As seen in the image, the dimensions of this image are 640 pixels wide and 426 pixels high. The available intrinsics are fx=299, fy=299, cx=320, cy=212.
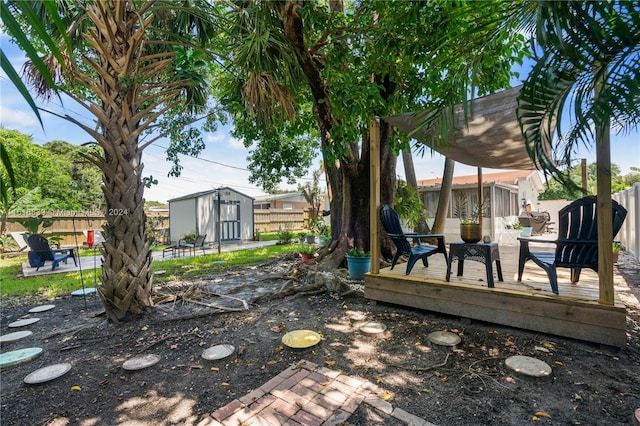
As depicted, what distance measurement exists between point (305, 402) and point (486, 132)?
12.5ft

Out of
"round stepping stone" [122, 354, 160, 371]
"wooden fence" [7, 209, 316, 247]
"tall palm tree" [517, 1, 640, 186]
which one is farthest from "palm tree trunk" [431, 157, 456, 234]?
"wooden fence" [7, 209, 316, 247]

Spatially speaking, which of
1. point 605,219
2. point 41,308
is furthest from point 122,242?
point 605,219

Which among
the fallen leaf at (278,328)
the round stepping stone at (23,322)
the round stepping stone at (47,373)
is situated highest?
the fallen leaf at (278,328)

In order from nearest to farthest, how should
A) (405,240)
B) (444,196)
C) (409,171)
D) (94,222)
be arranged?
(405,240)
(444,196)
(409,171)
(94,222)

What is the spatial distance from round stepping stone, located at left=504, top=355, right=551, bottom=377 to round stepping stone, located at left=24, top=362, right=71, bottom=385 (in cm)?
407

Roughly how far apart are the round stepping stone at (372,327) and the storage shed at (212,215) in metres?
11.9

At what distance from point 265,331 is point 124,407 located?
157cm

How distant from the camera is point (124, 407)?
7.48 ft

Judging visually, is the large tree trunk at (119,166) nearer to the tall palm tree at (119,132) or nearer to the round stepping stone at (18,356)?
the tall palm tree at (119,132)

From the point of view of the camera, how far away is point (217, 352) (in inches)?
121

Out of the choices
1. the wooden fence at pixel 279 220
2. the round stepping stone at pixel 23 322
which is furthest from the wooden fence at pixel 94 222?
the round stepping stone at pixel 23 322

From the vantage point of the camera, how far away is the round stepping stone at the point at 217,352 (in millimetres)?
2963

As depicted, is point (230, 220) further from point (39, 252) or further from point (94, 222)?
point (39, 252)

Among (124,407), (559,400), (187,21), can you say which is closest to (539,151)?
(559,400)
